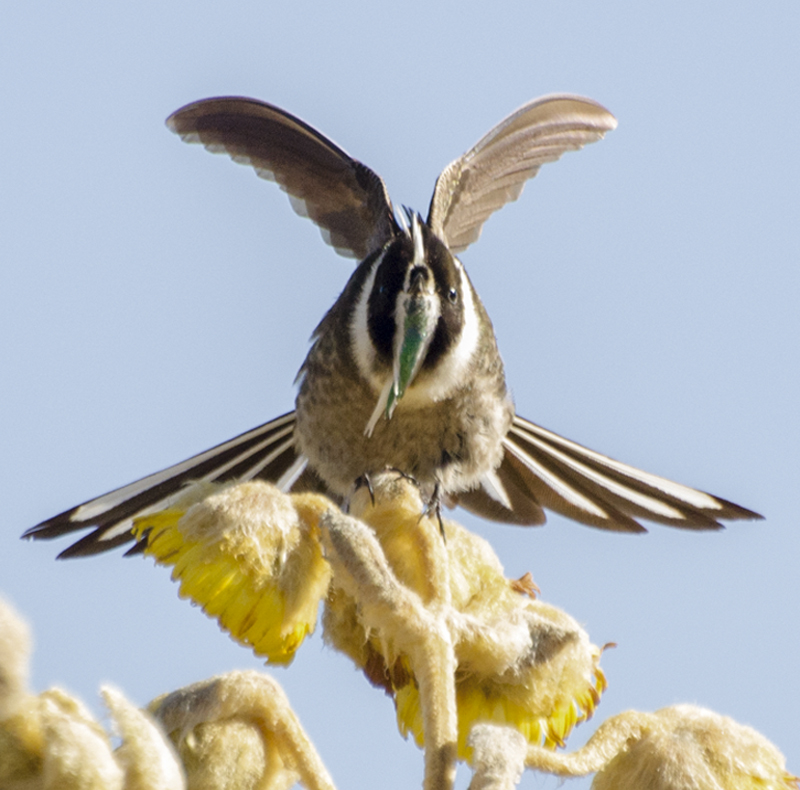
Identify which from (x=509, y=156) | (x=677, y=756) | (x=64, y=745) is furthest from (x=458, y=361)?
(x=64, y=745)

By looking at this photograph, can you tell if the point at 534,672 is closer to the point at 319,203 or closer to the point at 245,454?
the point at 245,454

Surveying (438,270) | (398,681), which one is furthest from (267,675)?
(438,270)

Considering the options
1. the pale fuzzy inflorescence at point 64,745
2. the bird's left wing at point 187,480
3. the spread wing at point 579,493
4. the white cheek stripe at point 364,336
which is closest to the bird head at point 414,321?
the white cheek stripe at point 364,336

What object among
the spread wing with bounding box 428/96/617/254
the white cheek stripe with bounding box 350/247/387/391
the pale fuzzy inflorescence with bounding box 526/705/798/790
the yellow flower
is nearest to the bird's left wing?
the white cheek stripe with bounding box 350/247/387/391

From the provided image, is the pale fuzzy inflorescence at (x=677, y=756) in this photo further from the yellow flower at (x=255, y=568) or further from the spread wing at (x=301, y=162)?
the spread wing at (x=301, y=162)

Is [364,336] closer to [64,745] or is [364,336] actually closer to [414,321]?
[414,321]

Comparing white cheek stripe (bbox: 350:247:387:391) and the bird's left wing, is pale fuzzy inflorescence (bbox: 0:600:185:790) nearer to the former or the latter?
the bird's left wing

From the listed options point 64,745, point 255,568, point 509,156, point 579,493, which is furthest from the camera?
point 509,156

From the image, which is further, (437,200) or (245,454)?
(245,454)
